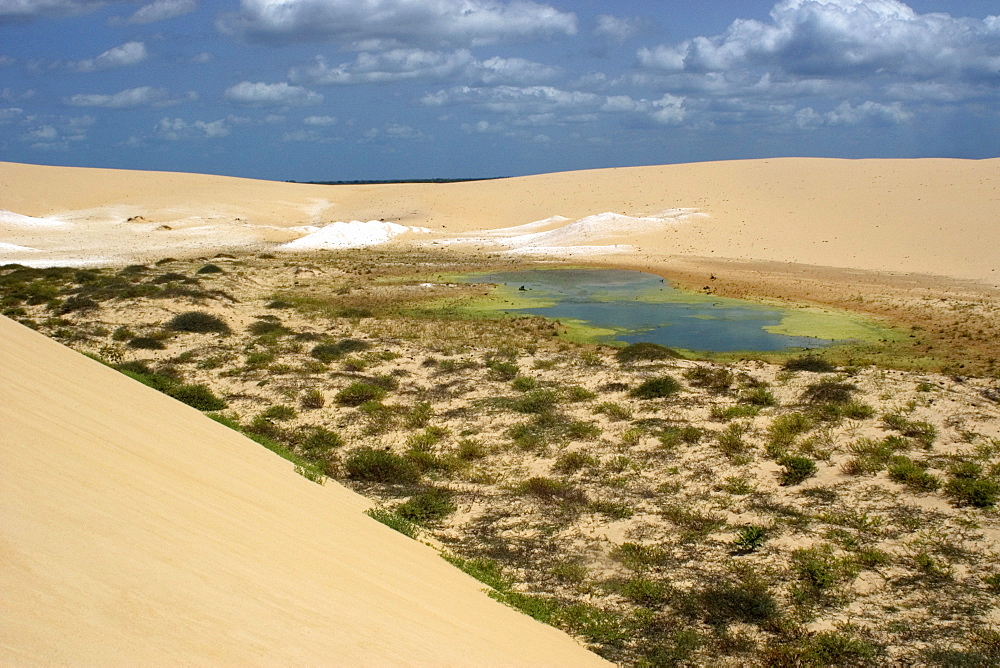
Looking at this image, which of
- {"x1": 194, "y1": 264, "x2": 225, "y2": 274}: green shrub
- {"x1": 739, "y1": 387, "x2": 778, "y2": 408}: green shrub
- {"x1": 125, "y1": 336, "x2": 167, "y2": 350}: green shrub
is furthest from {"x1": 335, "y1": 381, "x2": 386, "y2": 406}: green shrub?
{"x1": 194, "y1": 264, "x2": 225, "y2": 274}: green shrub

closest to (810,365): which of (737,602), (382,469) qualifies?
(382,469)

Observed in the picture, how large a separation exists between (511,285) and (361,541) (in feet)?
67.0

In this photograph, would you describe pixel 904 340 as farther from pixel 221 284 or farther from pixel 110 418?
pixel 221 284

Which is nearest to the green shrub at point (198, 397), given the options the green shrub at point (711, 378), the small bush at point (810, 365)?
the green shrub at point (711, 378)

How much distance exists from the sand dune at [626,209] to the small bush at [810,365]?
14.0 m

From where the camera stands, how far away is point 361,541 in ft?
19.8

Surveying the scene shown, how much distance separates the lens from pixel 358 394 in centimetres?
1223

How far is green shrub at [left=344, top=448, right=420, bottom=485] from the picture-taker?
364 inches

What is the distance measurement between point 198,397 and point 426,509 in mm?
5127

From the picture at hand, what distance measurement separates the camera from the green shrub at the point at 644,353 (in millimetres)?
14336

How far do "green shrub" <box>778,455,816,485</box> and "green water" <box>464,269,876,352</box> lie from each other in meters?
6.86

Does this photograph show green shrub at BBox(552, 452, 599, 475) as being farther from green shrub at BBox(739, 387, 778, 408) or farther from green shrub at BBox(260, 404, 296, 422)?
green shrub at BBox(260, 404, 296, 422)

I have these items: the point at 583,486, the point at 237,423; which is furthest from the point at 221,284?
the point at 583,486

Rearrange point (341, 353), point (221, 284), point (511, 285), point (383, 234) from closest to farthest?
point (341, 353)
point (221, 284)
point (511, 285)
point (383, 234)
